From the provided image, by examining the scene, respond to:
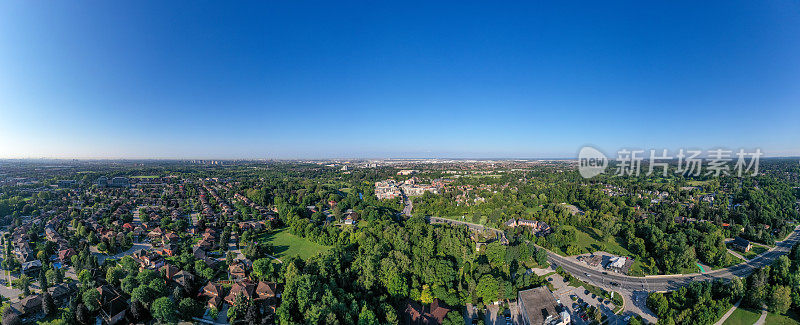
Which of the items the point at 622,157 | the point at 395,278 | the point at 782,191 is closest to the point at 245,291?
the point at 395,278

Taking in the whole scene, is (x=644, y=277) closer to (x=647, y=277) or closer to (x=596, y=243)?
(x=647, y=277)

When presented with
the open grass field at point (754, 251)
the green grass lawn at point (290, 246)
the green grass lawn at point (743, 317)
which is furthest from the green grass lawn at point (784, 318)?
the green grass lawn at point (290, 246)

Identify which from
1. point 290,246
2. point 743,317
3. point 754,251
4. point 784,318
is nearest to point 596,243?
point 743,317

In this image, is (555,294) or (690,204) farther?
(690,204)

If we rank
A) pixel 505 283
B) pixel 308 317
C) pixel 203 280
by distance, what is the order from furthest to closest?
pixel 203 280, pixel 505 283, pixel 308 317

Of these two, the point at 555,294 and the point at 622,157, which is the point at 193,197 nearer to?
the point at 555,294

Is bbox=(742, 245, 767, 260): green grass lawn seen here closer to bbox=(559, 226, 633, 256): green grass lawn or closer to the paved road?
the paved road

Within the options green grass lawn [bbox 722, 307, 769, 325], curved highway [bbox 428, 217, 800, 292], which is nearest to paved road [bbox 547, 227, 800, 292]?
curved highway [bbox 428, 217, 800, 292]
